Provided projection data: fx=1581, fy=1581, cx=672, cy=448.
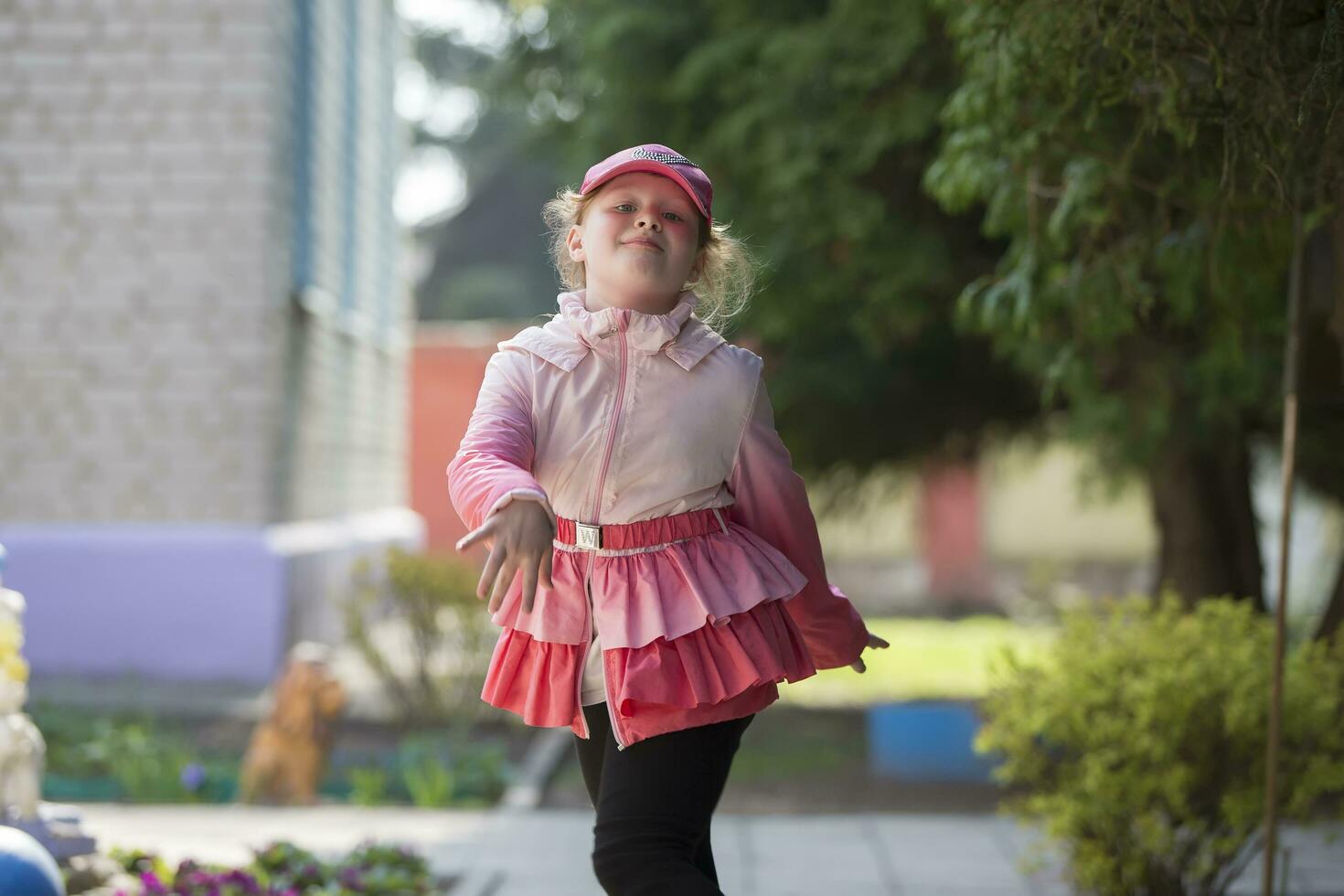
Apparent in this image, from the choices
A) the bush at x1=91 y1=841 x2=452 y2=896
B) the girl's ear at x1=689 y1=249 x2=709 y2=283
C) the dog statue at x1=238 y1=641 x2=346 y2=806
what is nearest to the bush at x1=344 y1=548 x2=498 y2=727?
the dog statue at x1=238 y1=641 x2=346 y2=806

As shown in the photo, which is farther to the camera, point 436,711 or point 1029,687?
point 436,711

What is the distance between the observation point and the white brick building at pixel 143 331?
32.9 ft

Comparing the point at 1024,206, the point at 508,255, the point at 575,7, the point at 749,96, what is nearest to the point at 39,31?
the point at 575,7

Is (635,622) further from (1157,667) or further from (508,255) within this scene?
(508,255)

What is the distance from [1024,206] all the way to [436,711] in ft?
18.6

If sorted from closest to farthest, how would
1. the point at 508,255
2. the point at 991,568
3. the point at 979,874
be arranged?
the point at 979,874 < the point at 991,568 < the point at 508,255

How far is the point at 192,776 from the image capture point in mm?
6863

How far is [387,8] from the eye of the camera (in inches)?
611

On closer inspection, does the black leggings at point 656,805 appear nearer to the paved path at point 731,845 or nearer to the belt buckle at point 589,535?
the belt buckle at point 589,535

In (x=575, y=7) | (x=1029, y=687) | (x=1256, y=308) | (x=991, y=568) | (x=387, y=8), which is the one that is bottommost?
(x=991, y=568)

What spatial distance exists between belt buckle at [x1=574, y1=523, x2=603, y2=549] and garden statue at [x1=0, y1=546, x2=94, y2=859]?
2184 mm

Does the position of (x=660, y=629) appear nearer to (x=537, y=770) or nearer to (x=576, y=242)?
(x=576, y=242)

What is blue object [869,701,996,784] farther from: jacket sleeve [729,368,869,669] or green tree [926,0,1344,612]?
jacket sleeve [729,368,869,669]

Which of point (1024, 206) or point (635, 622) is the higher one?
point (1024, 206)
